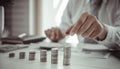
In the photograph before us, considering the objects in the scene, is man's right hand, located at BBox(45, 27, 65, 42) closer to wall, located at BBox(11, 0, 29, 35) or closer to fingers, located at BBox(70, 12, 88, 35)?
fingers, located at BBox(70, 12, 88, 35)

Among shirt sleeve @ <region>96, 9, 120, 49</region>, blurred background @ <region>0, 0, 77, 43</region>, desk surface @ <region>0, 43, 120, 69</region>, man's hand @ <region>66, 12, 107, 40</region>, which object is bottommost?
desk surface @ <region>0, 43, 120, 69</region>

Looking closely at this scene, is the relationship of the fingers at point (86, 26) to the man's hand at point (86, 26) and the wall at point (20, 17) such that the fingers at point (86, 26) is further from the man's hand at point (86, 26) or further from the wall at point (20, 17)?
the wall at point (20, 17)

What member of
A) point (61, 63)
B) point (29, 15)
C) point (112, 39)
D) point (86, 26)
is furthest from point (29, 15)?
point (61, 63)

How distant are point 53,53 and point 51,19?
1620 mm

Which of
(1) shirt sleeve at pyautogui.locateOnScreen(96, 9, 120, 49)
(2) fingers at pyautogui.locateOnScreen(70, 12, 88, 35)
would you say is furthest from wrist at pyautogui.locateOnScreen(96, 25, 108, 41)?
(2) fingers at pyautogui.locateOnScreen(70, 12, 88, 35)

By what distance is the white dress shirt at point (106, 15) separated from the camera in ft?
3.37

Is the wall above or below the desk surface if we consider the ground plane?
above

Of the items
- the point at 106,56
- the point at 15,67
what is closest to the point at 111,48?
the point at 106,56

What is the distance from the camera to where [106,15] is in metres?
1.45

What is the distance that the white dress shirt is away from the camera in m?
1.03

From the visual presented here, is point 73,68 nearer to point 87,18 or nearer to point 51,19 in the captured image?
point 87,18

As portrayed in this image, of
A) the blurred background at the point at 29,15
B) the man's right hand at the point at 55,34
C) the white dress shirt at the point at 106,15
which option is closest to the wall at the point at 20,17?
the blurred background at the point at 29,15

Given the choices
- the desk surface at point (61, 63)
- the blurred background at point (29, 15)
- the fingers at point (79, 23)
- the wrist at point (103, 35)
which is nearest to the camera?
the desk surface at point (61, 63)

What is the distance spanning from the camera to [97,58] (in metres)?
0.85
